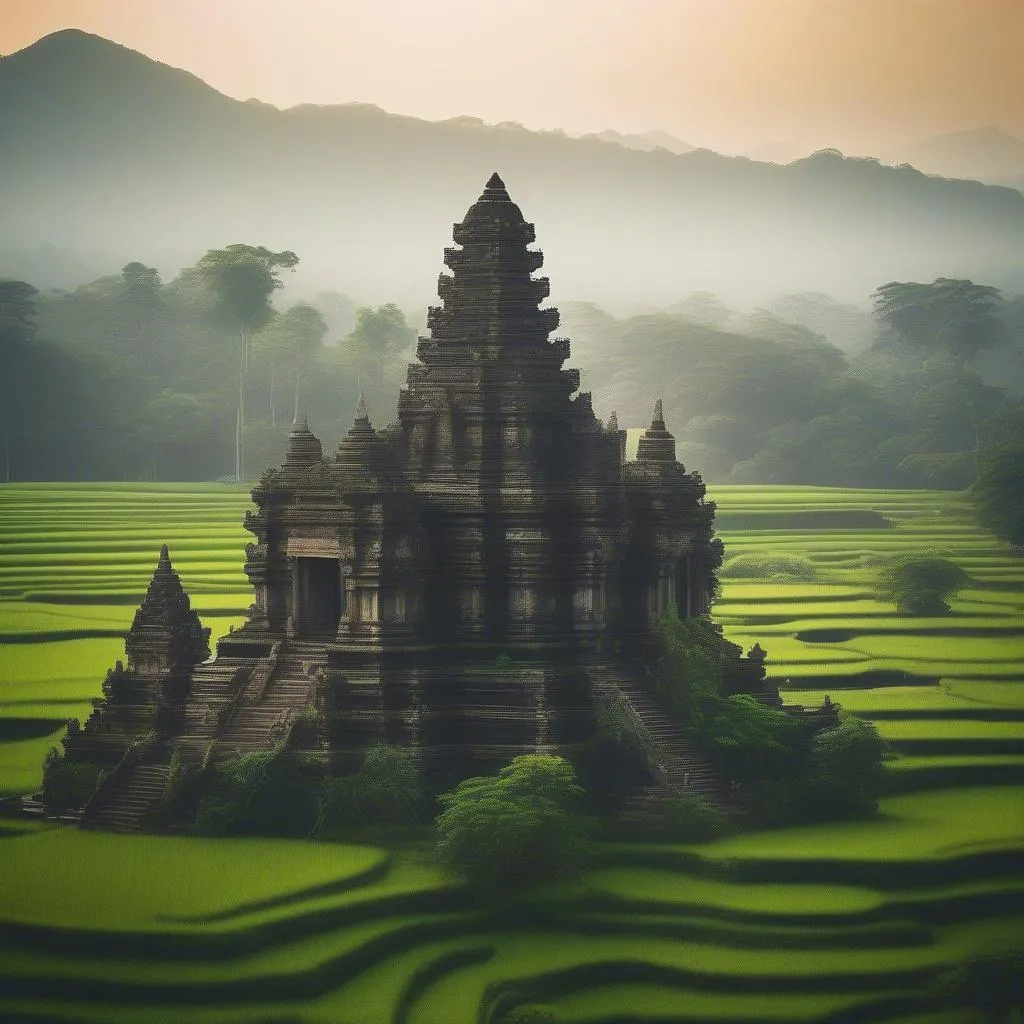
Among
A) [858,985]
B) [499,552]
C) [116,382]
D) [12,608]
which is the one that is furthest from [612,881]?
[116,382]

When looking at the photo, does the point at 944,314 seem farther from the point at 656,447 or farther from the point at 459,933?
the point at 459,933

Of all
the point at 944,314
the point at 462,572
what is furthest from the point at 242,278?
the point at 462,572

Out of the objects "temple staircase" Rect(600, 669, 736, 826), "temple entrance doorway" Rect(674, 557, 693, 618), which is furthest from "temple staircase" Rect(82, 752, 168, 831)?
"temple entrance doorway" Rect(674, 557, 693, 618)

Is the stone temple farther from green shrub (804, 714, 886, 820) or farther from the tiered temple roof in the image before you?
green shrub (804, 714, 886, 820)

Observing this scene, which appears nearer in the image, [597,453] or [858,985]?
[858,985]

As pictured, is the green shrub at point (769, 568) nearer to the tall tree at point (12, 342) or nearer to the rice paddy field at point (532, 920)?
the rice paddy field at point (532, 920)

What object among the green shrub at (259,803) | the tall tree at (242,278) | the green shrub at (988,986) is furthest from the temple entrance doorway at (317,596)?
the tall tree at (242,278)

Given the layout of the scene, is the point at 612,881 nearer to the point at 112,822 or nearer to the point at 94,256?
the point at 112,822
